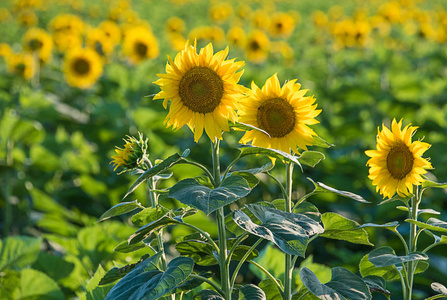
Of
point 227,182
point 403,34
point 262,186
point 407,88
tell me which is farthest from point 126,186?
point 403,34

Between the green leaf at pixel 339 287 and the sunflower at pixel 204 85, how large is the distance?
0.35 meters

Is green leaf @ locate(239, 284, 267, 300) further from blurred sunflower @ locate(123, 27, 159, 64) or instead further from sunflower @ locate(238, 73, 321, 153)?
blurred sunflower @ locate(123, 27, 159, 64)

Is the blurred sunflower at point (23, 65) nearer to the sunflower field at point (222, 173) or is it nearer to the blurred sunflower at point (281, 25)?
the sunflower field at point (222, 173)

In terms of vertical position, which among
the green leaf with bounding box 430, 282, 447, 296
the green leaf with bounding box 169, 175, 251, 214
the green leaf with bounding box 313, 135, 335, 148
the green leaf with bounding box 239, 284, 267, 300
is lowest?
the green leaf with bounding box 239, 284, 267, 300

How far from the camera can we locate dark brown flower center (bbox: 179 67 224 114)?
1.18 meters

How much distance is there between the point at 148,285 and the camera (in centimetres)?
100

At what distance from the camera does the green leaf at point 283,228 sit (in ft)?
3.16

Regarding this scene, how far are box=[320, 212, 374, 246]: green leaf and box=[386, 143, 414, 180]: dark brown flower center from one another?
160 mm

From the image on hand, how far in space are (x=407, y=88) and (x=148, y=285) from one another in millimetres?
4050

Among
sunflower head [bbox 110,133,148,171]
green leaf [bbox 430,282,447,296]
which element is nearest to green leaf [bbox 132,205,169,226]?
sunflower head [bbox 110,133,148,171]

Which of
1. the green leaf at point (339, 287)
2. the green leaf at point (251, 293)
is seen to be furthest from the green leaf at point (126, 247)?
the green leaf at point (339, 287)

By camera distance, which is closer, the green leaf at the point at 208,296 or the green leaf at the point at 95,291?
the green leaf at the point at 208,296

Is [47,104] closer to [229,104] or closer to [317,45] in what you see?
[229,104]

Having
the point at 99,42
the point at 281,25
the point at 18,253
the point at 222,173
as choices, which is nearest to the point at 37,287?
the point at 18,253
